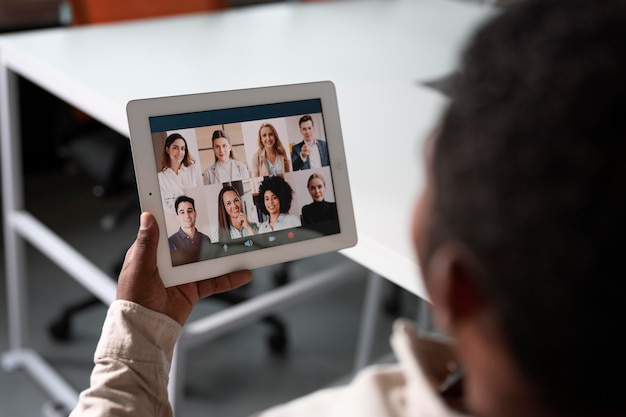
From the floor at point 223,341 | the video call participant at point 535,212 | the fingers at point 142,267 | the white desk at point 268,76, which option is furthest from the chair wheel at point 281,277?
the video call participant at point 535,212

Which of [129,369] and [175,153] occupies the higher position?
[175,153]

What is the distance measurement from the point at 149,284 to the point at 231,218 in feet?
0.44

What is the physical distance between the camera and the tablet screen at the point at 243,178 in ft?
3.01

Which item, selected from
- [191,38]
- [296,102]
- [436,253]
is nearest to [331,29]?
[191,38]

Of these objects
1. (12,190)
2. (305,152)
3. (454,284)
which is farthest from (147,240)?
(12,190)

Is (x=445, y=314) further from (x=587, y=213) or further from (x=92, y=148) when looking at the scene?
(x=92, y=148)

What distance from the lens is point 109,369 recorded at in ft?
2.62

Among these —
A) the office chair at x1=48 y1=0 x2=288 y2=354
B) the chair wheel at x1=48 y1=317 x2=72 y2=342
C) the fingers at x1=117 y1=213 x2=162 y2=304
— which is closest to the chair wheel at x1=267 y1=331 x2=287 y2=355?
the office chair at x1=48 y1=0 x2=288 y2=354

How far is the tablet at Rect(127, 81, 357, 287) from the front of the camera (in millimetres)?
910

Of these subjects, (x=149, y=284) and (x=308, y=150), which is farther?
(x=308, y=150)

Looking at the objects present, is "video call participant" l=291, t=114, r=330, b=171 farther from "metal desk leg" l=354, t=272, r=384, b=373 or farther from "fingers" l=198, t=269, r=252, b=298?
"metal desk leg" l=354, t=272, r=384, b=373

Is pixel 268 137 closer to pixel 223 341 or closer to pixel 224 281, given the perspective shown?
pixel 224 281

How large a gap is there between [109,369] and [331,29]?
4.66ft

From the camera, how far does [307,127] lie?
1.00m
